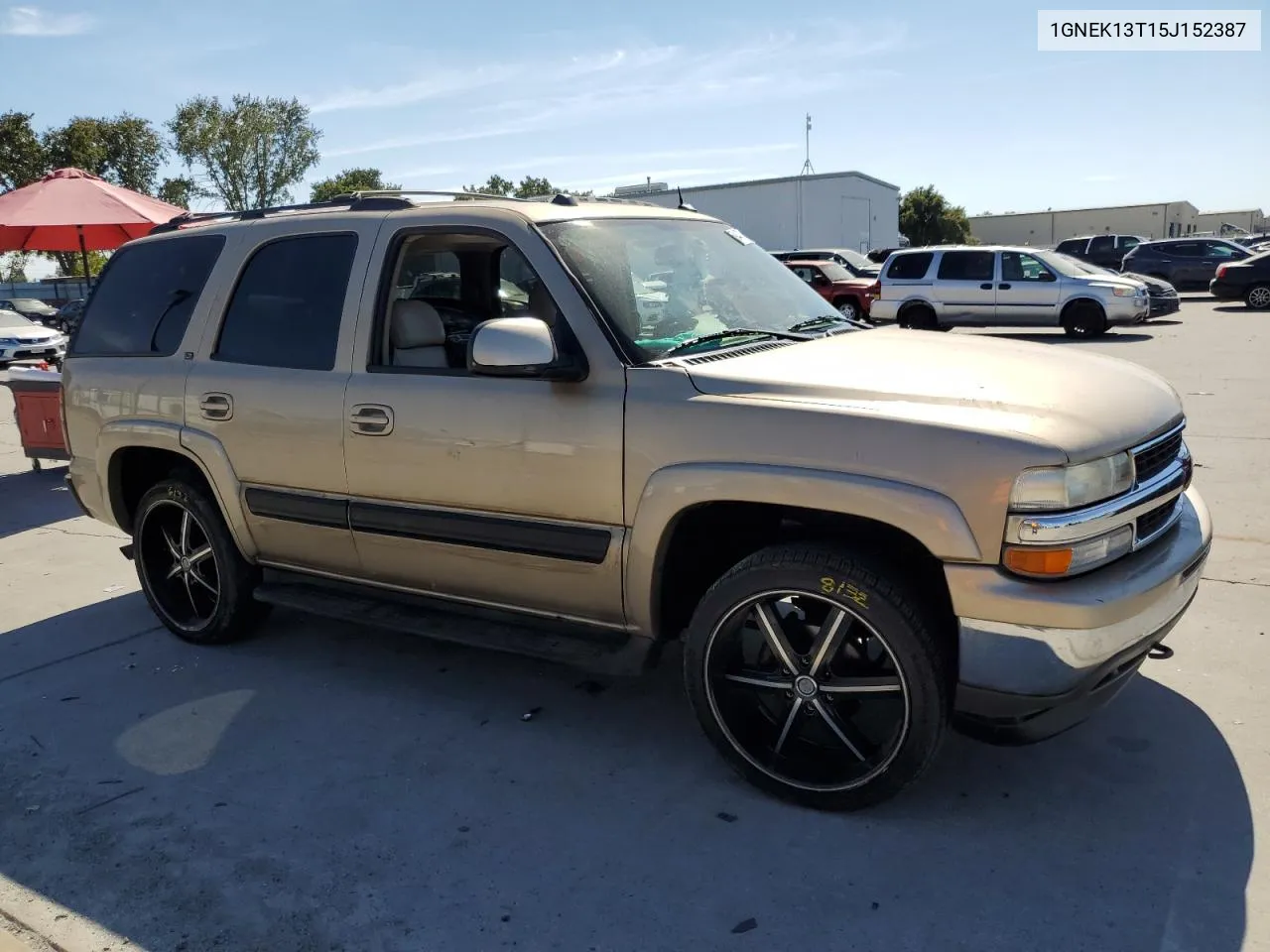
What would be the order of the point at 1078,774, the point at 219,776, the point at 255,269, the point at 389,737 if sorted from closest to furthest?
the point at 1078,774 < the point at 219,776 < the point at 389,737 < the point at 255,269

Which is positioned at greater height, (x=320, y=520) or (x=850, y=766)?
(x=320, y=520)

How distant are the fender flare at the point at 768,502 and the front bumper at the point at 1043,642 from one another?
14cm

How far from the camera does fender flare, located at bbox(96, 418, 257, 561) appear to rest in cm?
436

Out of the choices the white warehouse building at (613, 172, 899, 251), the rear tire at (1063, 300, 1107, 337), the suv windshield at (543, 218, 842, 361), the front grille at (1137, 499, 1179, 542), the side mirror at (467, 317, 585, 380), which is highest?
the white warehouse building at (613, 172, 899, 251)

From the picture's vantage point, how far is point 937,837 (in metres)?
2.96

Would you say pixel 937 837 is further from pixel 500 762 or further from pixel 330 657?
pixel 330 657

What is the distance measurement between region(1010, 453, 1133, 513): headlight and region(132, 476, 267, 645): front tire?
3.50 meters

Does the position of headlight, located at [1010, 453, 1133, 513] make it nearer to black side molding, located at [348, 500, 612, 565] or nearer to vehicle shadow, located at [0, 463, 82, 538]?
black side molding, located at [348, 500, 612, 565]

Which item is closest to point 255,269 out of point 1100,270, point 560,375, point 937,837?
point 560,375

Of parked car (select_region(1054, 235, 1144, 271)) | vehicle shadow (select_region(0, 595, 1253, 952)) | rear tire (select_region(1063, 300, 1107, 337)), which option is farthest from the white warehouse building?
vehicle shadow (select_region(0, 595, 1253, 952))

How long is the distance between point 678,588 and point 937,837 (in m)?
1.15

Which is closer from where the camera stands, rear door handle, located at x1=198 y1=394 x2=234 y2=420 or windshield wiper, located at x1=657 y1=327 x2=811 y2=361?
windshield wiper, located at x1=657 y1=327 x2=811 y2=361

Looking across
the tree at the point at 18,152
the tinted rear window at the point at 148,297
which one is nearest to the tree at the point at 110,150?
the tree at the point at 18,152

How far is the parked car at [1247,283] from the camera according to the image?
21781 mm
